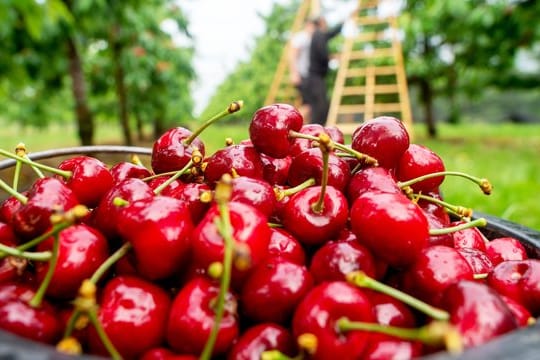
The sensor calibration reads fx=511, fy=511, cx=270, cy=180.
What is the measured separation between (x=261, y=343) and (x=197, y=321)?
0.09m

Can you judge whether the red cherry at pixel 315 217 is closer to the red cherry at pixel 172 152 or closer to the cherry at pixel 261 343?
the cherry at pixel 261 343

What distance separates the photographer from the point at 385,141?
1017 mm

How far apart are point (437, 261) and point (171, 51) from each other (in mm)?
11045

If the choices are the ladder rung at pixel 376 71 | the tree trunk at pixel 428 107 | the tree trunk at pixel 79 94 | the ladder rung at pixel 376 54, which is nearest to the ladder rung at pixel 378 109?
the ladder rung at pixel 376 71

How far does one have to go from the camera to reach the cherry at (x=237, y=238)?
2.24 feet

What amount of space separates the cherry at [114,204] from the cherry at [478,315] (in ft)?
1.64

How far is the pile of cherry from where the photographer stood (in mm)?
626

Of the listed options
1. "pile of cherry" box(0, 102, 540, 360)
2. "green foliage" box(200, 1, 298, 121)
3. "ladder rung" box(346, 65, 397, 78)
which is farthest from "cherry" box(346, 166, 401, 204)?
"green foliage" box(200, 1, 298, 121)

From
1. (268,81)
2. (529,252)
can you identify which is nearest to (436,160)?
(529,252)

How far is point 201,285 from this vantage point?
0.69m

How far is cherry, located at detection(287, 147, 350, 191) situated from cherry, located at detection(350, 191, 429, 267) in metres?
0.18

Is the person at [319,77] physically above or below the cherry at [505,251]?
below

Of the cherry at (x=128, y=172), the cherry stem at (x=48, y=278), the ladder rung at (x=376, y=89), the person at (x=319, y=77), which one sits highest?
the cherry stem at (x=48, y=278)

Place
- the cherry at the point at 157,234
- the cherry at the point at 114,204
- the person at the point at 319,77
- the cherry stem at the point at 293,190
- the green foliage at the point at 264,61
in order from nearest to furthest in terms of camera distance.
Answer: the cherry at the point at 157,234 → the cherry at the point at 114,204 → the cherry stem at the point at 293,190 → the person at the point at 319,77 → the green foliage at the point at 264,61
